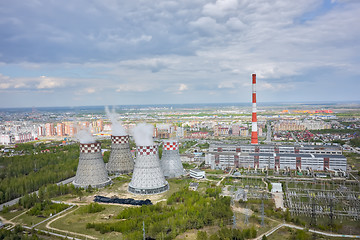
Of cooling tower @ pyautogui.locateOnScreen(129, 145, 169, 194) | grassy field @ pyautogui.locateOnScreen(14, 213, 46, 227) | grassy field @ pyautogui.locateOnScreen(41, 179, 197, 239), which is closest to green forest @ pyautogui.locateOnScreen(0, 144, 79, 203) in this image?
grassy field @ pyautogui.locateOnScreen(14, 213, 46, 227)

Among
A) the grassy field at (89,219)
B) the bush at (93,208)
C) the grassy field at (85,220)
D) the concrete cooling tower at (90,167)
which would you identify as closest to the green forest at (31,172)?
the concrete cooling tower at (90,167)

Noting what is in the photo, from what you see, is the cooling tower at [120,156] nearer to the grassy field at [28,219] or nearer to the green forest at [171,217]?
the green forest at [171,217]

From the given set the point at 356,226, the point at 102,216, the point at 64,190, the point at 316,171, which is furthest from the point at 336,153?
the point at 64,190

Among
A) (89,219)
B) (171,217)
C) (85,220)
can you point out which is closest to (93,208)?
(89,219)

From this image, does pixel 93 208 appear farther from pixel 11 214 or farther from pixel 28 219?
pixel 11 214

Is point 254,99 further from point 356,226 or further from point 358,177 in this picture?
point 356,226
